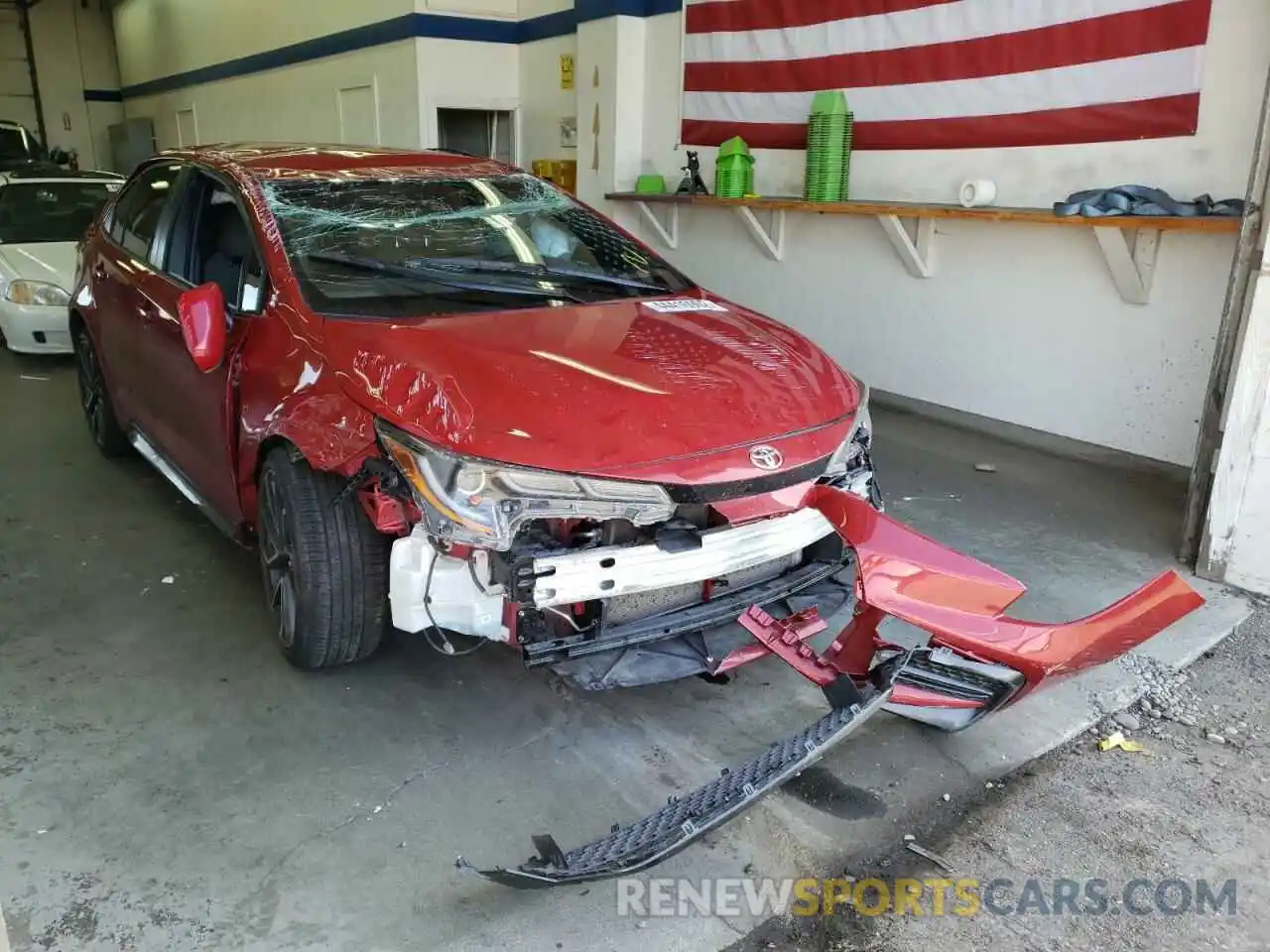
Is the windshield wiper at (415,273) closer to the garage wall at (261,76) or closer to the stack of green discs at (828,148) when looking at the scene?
the stack of green discs at (828,148)

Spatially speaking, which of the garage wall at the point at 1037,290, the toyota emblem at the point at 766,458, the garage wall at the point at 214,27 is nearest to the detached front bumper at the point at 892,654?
the toyota emblem at the point at 766,458

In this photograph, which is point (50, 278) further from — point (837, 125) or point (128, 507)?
point (837, 125)

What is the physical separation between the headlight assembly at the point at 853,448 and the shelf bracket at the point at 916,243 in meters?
3.10

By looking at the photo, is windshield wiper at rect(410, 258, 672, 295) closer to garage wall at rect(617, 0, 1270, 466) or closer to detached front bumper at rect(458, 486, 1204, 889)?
detached front bumper at rect(458, 486, 1204, 889)

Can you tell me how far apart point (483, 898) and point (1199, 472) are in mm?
3212

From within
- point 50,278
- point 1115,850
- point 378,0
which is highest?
point 378,0

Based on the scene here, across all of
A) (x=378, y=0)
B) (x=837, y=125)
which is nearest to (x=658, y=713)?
(x=837, y=125)

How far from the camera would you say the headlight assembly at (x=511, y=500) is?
219 cm

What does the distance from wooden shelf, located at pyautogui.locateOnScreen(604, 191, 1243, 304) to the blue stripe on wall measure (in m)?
1.42

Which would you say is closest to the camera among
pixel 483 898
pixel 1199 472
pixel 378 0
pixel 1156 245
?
pixel 483 898

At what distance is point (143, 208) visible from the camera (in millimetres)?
3949

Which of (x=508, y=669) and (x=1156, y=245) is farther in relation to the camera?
(x=1156, y=245)

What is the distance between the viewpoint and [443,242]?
3150 mm

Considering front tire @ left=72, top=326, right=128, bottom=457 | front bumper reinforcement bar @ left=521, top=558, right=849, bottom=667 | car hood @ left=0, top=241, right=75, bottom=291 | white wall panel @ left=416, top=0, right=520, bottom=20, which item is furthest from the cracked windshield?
white wall panel @ left=416, top=0, right=520, bottom=20
